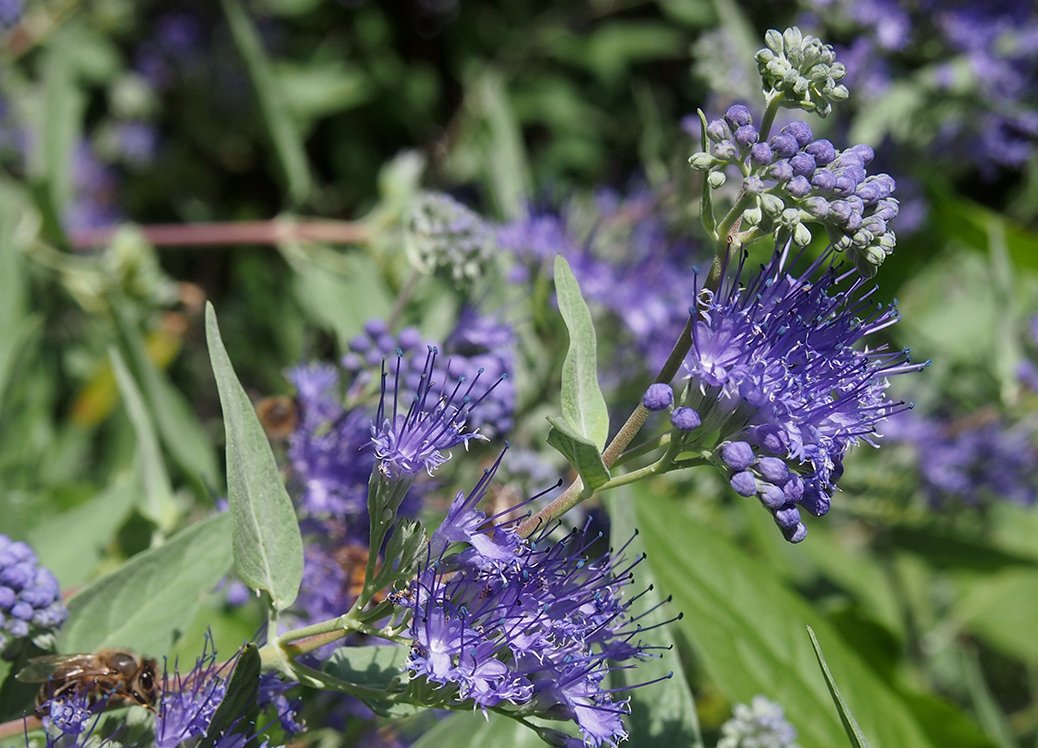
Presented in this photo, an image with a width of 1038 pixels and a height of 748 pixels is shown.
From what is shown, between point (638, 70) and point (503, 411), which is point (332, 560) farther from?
point (638, 70)

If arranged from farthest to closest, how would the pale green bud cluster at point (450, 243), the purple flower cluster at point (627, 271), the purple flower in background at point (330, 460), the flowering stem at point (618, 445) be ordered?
the purple flower cluster at point (627, 271) → the pale green bud cluster at point (450, 243) → the purple flower in background at point (330, 460) → the flowering stem at point (618, 445)

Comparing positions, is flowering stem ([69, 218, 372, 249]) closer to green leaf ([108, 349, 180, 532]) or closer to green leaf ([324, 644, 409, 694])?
green leaf ([108, 349, 180, 532])

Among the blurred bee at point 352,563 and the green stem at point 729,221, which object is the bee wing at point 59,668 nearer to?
the blurred bee at point 352,563

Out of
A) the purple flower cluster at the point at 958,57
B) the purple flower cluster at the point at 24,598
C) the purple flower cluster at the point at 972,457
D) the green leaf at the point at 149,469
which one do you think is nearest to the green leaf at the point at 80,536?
the green leaf at the point at 149,469

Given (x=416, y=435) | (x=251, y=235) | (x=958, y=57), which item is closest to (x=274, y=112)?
(x=251, y=235)

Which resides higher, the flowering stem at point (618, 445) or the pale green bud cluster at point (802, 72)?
the pale green bud cluster at point (802, 72)

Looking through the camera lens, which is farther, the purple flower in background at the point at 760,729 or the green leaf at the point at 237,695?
the purple flower in background at the point at 760,729

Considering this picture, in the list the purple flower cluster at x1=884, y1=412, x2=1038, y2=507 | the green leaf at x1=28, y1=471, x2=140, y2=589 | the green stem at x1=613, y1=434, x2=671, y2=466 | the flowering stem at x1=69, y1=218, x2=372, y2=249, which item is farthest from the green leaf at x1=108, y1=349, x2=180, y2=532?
the purple flower cluster at x1=884, y1=412, x2=1038, y2=507

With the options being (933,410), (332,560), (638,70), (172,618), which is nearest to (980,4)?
(933,410)
